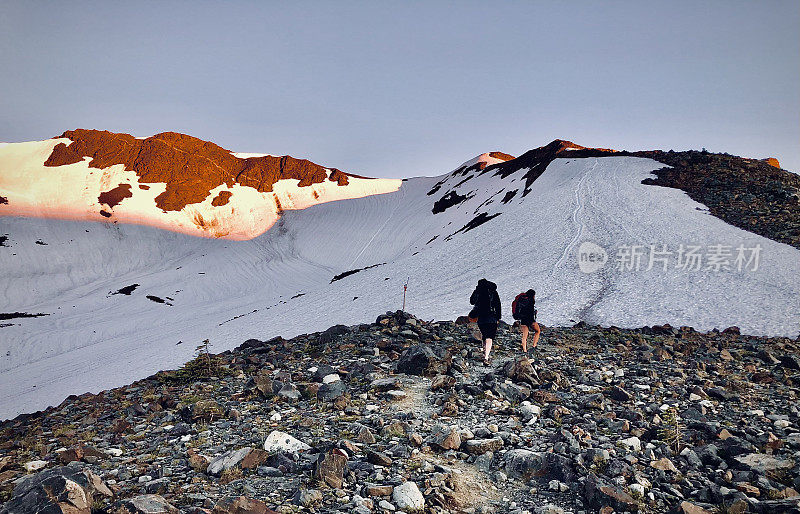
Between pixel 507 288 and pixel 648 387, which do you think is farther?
pixel 507 288

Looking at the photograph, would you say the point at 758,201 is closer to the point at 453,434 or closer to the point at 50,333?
the point at 453,434

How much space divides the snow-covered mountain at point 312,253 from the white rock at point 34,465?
18715mm

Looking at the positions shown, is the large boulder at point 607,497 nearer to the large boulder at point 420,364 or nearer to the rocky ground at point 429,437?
the rocky ground at point 429,437

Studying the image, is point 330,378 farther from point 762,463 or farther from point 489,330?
point 762,463

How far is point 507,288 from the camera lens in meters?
27.8

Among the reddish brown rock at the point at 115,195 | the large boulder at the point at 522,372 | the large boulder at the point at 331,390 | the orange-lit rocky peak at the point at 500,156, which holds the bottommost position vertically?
the large boulder at the point at 331,390

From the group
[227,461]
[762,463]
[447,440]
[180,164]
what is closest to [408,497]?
[447,440]

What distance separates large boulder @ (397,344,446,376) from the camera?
1100 centimetres

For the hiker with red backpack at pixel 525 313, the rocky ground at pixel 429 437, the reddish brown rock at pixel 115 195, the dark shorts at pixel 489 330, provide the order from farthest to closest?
1. the reddish brown rock at pixel 115 195
2. the hiker with red backpack at pixel 525 313
3. the dark shorts at pixel 489 330
4. the rocky ground at pixel 429 437

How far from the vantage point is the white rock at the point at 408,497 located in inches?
204

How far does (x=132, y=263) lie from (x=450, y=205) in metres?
68.9

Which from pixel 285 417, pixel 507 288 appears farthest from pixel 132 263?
pixel 285 417

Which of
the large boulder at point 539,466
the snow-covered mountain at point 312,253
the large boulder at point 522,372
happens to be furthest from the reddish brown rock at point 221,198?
the large boulder at point 539,466

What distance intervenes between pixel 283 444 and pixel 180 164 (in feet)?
426
